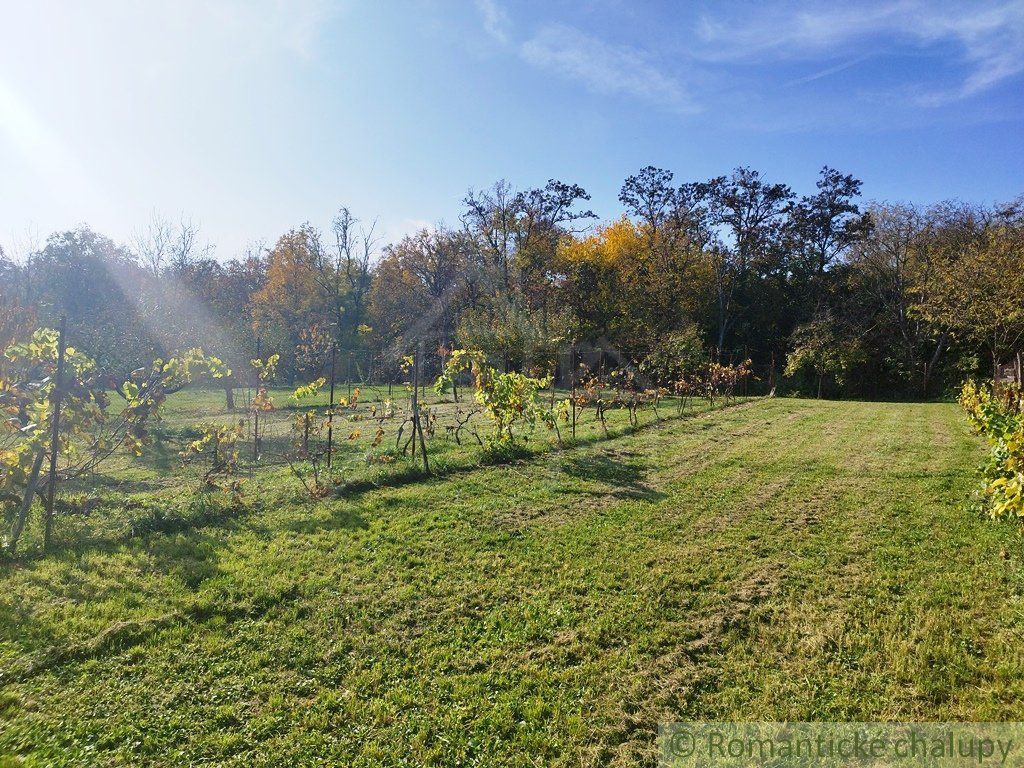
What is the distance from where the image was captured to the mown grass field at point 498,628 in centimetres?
246

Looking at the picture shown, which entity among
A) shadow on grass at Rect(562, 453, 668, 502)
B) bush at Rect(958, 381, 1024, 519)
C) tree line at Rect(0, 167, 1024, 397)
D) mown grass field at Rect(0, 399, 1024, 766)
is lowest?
mown grass field at Rect(0, 399, 1024, 766)

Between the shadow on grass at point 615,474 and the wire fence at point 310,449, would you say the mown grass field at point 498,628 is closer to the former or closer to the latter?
the shadow on grass at point 615,474

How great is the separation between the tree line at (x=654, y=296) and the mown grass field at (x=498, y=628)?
41.5 ft

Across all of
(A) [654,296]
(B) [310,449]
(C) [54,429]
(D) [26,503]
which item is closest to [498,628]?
(D) [26,503]

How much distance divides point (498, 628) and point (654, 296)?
22.3m

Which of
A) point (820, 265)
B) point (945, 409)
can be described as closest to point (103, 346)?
point (945, 409)

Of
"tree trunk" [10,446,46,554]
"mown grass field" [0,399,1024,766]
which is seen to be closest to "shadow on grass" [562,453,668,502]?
"mown grass field" [0,399,1024,766]

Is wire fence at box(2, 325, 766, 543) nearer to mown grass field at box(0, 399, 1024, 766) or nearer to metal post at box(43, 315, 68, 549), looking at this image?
metal post at box(43, 315, 68, 549)

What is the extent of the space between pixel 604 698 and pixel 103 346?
1829 centimetres

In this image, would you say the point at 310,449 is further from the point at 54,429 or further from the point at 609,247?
the point at 609,247

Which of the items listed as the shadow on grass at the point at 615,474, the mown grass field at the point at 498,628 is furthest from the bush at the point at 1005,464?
the shadow on grass at the point at 615,474

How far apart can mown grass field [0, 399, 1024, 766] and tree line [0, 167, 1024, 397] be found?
1264 centimetres

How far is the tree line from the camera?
1670 centimetres

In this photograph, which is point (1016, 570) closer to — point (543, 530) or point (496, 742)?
point (543, 530)
